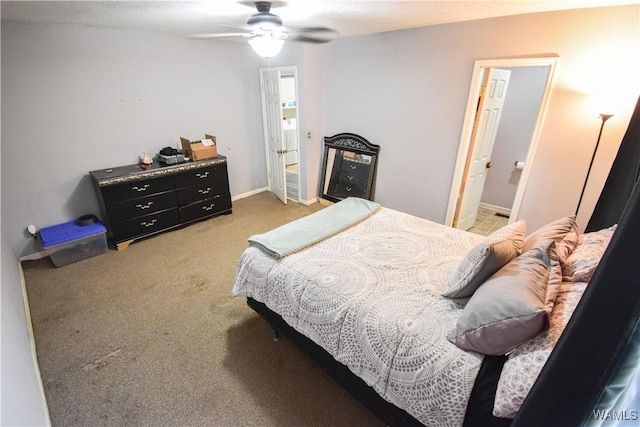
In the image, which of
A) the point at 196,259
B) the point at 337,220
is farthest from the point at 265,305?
the point at 196,259

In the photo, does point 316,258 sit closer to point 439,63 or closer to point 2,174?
point 439,63

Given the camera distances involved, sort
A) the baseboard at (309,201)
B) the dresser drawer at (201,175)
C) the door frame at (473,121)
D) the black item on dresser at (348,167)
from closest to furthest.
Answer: the door frame at (473,121)
the dresser drawer at (201,175)
the black item on dresser at (348,167)
the baseboard at (309,201)

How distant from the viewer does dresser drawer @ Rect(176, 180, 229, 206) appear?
12.2ft

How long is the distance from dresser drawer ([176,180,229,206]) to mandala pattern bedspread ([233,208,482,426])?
6.76 ft

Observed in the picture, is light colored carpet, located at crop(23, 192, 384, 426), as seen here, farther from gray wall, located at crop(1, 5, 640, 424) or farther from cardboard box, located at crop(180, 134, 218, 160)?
cardboard box, located at crop(180, 134, 218, 160)

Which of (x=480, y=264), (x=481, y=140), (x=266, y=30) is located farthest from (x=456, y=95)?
(x=480, y=264)

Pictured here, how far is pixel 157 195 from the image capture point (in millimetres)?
3475

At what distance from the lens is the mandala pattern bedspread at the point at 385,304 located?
1.27 m

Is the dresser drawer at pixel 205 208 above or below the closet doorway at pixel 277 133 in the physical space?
below

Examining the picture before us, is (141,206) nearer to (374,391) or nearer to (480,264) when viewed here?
(374,391)

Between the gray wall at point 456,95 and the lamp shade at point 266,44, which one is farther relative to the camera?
the lamp shade at point 266,44

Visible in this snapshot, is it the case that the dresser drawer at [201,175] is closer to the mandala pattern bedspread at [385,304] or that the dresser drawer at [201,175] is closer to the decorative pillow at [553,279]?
the mandala pattern bedspread at [385,304]

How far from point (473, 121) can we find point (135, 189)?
149 inches

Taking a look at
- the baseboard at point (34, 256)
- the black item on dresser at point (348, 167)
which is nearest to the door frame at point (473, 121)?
the black item on dresser at point (348, 167)
